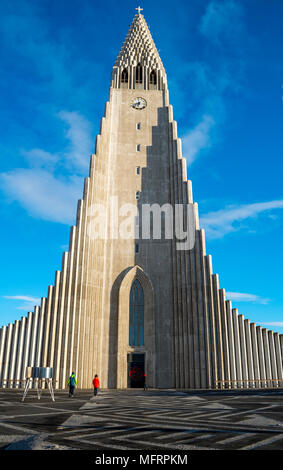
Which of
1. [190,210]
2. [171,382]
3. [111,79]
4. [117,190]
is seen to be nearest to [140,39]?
[111,79]

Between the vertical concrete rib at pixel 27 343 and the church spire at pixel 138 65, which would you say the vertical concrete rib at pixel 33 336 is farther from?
the church spire at pixel 138 65

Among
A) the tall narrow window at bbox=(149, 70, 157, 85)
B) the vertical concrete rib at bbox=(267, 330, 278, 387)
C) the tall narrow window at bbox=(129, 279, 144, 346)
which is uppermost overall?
the tall narrow window at bbox=(149, 70, 157, 85)

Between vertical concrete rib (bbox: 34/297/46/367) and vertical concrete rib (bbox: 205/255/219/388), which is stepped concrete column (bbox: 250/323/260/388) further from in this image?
vertical concrete rib (bbox: 34/297/46/367)

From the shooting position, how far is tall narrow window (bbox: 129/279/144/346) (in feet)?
112

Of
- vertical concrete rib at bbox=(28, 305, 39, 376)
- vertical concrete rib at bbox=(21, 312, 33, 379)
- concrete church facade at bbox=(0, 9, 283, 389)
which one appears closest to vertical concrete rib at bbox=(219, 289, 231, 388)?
concrete church facade at bbox=(0, 9, 283, 389)

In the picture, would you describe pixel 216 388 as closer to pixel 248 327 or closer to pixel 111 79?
pixel 248 327

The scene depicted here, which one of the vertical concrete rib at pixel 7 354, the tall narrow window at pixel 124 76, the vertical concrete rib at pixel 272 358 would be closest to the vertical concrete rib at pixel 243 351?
the vertical concrete rib at pixel 272 358

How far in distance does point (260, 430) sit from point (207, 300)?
2481 cm

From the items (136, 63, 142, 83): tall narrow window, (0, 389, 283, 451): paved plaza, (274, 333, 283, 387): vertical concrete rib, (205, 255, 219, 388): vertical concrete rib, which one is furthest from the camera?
(136, 63, 142, 83): tall narrow window

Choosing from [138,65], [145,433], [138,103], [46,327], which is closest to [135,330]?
[46,327]

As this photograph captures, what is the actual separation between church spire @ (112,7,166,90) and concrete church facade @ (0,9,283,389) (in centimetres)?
938

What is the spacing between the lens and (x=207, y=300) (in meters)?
32.5

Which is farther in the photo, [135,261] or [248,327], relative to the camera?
[135,261]

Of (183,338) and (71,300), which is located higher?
(71,300)
